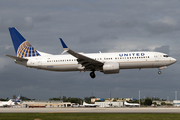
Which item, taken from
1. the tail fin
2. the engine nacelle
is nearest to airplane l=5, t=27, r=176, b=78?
the engine nacelle

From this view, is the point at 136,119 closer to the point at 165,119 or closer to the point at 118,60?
the point at 165,119

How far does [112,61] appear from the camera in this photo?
51.1 meters

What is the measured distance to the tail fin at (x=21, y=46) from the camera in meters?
58.2

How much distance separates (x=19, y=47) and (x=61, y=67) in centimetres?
1356

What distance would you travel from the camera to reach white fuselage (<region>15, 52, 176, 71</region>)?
166ft

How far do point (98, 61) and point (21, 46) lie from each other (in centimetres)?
2109

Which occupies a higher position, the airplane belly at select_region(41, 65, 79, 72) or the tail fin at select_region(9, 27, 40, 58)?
the tail fin at select_region(9, 27, 40, 58)

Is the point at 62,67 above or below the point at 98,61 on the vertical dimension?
below

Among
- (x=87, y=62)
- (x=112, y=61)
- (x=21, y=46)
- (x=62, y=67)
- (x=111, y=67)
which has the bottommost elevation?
(x=111, y=67)

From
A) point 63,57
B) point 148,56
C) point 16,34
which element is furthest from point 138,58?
point 16,34

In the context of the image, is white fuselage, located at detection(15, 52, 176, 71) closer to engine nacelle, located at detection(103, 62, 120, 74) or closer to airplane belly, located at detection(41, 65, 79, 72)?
airplane belly, located at detection(41, 65, 79, 72)

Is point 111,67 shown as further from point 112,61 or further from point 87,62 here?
point 87,62

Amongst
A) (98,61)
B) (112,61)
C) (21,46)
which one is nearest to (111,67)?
(112,61)

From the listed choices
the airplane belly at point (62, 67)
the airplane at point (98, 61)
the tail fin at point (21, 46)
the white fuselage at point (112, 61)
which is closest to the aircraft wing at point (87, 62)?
the airplane at point (98, 61)
